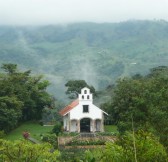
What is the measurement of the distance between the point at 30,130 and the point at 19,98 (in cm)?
407

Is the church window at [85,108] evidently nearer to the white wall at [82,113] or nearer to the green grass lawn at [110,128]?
the white wall at [82,113]

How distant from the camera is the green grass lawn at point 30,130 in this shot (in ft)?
138

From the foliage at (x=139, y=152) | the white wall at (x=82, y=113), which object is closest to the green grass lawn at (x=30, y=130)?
the white wall at (x=82, y=113)

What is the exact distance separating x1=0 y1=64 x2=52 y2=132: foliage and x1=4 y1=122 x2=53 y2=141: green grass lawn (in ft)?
2.26

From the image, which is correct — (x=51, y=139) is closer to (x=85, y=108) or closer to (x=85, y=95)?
(x=85, y=108)

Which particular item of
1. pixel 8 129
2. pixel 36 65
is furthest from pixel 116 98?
pixel 36 65

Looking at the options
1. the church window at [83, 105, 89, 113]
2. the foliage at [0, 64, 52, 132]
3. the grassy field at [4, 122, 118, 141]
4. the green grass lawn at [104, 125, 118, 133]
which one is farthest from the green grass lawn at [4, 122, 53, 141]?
the green grass lawn at [104, 125, 118, 133]

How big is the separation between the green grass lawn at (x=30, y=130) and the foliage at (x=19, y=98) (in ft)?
2.26

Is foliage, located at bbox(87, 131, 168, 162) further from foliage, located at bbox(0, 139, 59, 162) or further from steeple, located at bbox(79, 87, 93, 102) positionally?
steeple, located at bbox(79, 87, 93, 102)

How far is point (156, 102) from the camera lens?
29938 mm

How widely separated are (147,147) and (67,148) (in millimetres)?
18266

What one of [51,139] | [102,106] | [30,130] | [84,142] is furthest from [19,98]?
[84,142]

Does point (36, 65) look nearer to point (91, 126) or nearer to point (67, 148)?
point (91, 126)

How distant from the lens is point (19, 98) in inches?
1912
